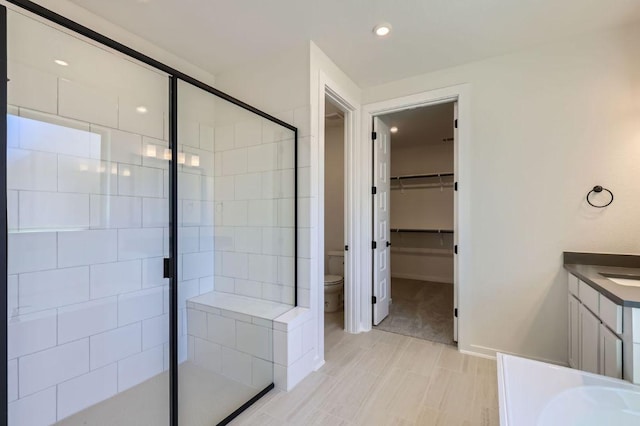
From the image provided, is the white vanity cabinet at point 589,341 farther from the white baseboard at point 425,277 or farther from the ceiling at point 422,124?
the white baseboard at point 425,277

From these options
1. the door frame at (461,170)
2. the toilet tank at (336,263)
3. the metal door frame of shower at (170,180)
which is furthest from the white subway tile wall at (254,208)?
the toilet tank at (336,263)

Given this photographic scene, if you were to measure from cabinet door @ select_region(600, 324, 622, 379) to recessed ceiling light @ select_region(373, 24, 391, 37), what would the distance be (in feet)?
7.48

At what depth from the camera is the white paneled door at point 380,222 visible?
10.3 feet

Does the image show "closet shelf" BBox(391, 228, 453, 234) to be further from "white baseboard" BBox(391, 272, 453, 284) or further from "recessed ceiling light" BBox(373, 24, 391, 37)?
"recessed ceiling light" BBox(373, 24, 391, 37)

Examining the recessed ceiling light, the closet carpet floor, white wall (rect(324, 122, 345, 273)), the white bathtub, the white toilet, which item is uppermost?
the recessed ceiling light

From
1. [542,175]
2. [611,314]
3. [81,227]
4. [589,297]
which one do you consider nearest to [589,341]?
[589,297]

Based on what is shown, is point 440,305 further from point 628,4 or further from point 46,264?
point 46,264

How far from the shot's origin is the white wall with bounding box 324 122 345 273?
4.62m

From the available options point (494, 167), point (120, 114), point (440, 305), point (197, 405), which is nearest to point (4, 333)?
point (197, 405)

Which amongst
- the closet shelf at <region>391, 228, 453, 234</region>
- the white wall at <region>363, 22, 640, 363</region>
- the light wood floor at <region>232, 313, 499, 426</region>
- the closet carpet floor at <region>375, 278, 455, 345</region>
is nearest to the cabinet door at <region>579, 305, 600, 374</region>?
the white wall at <region>363, 22, 640, 363</region>

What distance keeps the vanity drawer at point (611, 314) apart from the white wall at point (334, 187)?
3.24 m

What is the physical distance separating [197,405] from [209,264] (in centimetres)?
112

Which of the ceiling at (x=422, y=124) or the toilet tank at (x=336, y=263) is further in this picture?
the toilet tank at (x=336, y=263)

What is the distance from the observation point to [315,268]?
2357 millimetres
